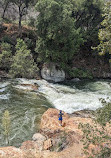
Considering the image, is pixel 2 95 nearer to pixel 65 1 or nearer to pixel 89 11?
pixel 65 1

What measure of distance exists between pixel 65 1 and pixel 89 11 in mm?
8597

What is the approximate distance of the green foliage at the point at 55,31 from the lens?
65.0 ft

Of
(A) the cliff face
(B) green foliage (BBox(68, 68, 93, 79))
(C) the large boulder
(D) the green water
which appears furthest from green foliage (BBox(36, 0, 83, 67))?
(A) the cliff face

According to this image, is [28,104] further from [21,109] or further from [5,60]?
[5,60]

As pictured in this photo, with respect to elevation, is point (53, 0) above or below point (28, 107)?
above

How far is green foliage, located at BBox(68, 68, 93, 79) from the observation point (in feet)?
80.1

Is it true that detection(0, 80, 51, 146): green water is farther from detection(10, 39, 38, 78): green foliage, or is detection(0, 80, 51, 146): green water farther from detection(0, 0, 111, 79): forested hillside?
detection(0, 0, 111, 79): forested hillside

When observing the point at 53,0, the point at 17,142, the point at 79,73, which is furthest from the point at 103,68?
the point at 17,142

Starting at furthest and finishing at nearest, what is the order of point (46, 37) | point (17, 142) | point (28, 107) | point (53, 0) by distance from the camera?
1. point (46, 37)
2. point (53, 0)
3. point (28, 107)
4. point (17, 142)

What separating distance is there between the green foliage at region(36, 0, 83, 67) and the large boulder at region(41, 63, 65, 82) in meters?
1.13

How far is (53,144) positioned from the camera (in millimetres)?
7453

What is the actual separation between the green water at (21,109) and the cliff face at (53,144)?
30.7 inches

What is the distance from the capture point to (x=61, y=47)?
22.4 metres

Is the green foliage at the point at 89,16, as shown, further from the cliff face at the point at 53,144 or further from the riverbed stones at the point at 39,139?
the riverbed stones at the point at 39,139
